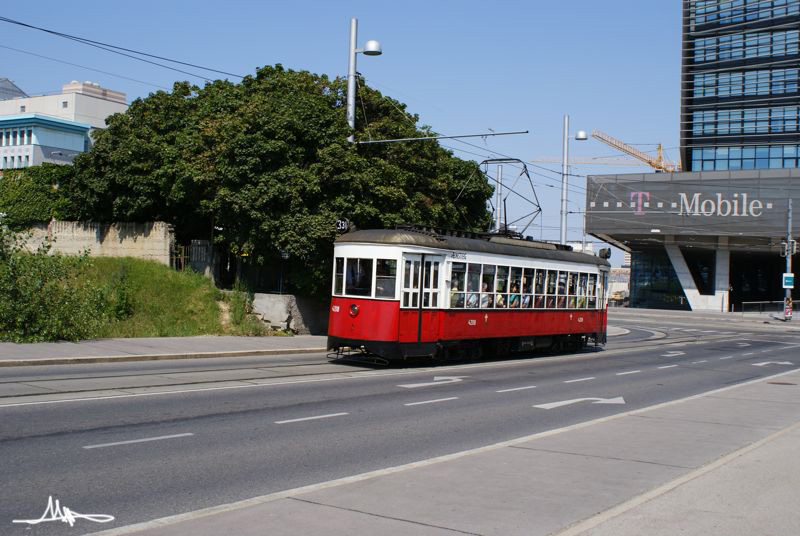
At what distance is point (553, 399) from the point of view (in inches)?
626

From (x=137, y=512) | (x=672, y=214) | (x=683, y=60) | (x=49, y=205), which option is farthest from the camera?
(x=683, y=60)

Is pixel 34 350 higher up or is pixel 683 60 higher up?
pixel 683 60

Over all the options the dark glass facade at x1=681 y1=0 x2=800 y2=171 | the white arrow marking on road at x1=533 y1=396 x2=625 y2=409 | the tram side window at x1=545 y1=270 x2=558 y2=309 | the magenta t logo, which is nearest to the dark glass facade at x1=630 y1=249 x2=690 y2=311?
the dark glass facade at x1=681 y1=0 x2=800 y2=171

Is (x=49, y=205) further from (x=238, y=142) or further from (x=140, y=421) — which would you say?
(x=140, y=421)

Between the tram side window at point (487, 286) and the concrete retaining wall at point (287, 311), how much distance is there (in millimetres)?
7858

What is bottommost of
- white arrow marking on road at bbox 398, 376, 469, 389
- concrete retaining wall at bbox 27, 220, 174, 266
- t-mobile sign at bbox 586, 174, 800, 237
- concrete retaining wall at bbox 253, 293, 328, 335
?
white arrow marking on road at bbox 398, 376, 469, 389

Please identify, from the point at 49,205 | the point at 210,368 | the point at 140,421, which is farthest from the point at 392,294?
the point at 49,205

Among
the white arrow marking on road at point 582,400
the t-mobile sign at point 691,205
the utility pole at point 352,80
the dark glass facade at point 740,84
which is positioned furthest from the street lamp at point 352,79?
the dark glass facade at point 740,84

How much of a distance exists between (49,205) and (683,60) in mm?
Answer: 65494

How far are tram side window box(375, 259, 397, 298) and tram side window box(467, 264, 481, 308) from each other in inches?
107

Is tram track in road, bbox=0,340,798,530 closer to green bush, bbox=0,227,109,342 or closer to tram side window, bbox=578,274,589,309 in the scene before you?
green bush, bbox=0,227,109,342

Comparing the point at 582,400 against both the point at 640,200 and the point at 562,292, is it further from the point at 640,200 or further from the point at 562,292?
the point at 640,200

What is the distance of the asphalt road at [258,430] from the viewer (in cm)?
758

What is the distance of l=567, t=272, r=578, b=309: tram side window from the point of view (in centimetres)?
2717
